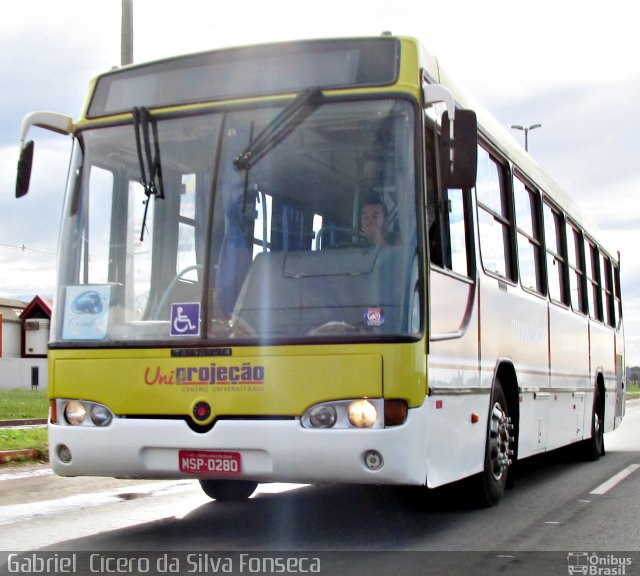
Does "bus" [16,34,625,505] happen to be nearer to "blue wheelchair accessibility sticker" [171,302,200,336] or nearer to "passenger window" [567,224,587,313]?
"blue wheelchair accessibility sticker" [171,302,200,336]

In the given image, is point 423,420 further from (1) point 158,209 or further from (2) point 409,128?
(1) point 158,209

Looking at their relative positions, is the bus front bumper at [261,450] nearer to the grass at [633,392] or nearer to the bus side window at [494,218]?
the bus side window at [494,218]

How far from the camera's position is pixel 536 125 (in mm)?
44156

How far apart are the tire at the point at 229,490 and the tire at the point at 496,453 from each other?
2.06 m

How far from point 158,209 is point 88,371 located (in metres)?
1.20

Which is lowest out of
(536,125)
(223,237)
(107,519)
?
(107,519)

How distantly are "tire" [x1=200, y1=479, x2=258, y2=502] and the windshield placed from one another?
8.09 ft

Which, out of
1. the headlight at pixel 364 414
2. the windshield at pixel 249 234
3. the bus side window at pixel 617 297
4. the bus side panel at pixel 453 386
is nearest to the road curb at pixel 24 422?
the bus side window at pixel 617 297

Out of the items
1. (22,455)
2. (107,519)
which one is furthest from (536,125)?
(107,519)

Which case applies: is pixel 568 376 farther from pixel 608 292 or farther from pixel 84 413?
pixel 84 413

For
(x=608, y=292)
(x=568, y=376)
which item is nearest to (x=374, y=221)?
(x=568, y=376)

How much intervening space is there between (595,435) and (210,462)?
843 cm

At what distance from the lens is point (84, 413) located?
22.6ft

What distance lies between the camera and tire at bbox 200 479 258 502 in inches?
352
